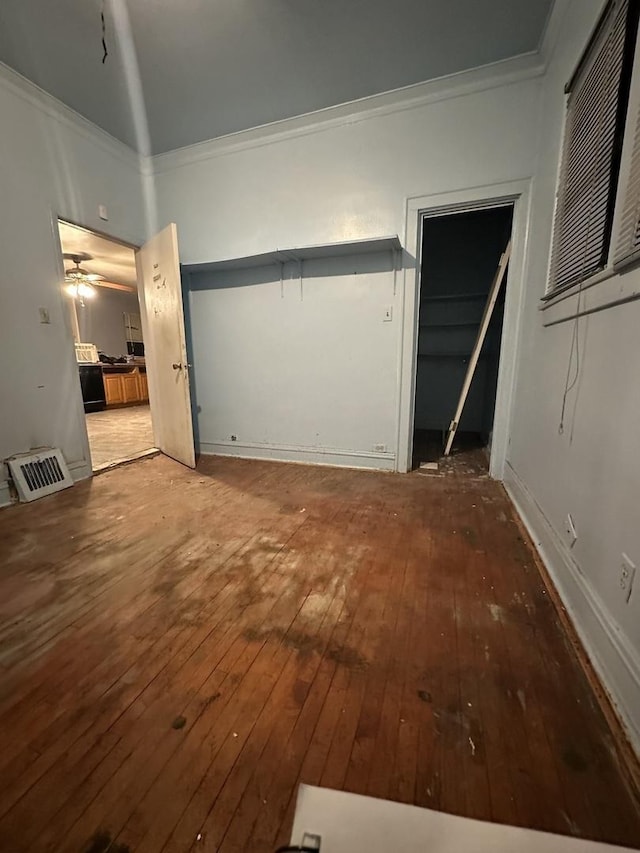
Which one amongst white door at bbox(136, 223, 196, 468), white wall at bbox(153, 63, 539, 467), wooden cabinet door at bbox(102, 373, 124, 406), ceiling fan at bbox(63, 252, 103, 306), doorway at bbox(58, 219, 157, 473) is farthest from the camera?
wooden cabinet door at bbox(102, 373, 124, 406)

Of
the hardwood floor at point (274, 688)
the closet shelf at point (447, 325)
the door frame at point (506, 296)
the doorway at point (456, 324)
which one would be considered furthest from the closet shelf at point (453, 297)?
the hardwood floor at point (274, 688)

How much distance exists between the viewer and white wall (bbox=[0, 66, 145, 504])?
7.77 feet

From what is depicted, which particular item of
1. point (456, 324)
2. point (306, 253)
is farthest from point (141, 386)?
point (456, 324)

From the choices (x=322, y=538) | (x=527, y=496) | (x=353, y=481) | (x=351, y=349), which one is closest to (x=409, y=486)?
(x=353, y=481)

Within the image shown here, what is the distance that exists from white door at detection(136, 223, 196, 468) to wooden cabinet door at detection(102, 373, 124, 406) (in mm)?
4087

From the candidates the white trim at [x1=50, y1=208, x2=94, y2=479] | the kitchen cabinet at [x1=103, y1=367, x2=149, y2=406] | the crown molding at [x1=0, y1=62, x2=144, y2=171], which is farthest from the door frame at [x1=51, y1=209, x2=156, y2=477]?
the kitchen cabinet at [x1=103, y1=367, x2=149, y2=406]

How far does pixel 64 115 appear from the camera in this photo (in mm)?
2623

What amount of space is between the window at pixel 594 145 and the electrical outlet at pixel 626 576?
42.7 inches

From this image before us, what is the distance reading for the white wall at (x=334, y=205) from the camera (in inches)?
97.0

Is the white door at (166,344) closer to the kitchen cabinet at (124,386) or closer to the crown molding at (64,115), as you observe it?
the crown molding at (64,115)

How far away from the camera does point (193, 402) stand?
146 inches

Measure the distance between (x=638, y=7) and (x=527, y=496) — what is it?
2.07 metres

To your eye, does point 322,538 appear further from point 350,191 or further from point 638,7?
point 350,191

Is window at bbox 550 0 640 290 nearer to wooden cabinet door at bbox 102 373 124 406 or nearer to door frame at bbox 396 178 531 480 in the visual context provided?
door frame at bbox 396 178 531 480
